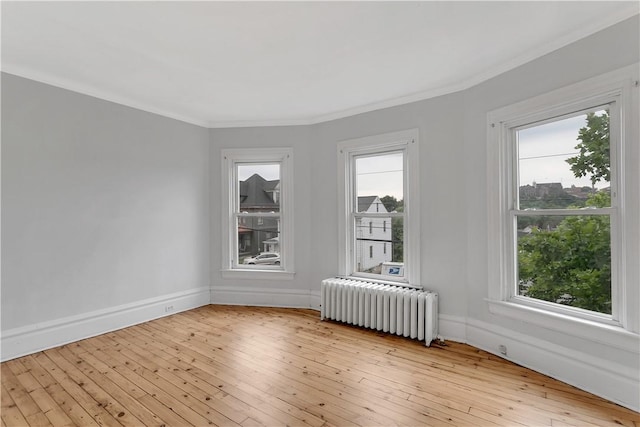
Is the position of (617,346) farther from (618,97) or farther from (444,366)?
(618,97)

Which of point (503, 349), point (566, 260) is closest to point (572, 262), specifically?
point (566, 260)

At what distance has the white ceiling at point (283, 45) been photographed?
6.69 feet

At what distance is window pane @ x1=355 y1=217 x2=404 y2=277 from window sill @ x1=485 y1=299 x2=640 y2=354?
1.07m

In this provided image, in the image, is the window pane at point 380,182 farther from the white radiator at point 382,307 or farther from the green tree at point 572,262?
the green tree at point 572,262

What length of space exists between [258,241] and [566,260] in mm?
3534

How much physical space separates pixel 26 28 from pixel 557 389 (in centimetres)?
470

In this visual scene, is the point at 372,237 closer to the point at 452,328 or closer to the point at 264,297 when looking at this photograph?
the point at 452,328

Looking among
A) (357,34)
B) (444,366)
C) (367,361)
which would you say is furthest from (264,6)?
(444,366)

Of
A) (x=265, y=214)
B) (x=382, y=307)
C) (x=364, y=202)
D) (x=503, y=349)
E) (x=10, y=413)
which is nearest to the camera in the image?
(x=10, y=413)

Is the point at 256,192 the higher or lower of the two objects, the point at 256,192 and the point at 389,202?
the higher

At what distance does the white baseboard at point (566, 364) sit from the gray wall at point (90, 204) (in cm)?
366

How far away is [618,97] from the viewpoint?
2.14 m

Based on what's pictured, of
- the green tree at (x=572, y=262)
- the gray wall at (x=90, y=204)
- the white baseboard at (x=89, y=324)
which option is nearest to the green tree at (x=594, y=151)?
the green tree at (x=572, y=262)

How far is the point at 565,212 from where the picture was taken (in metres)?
Result: 2.46
